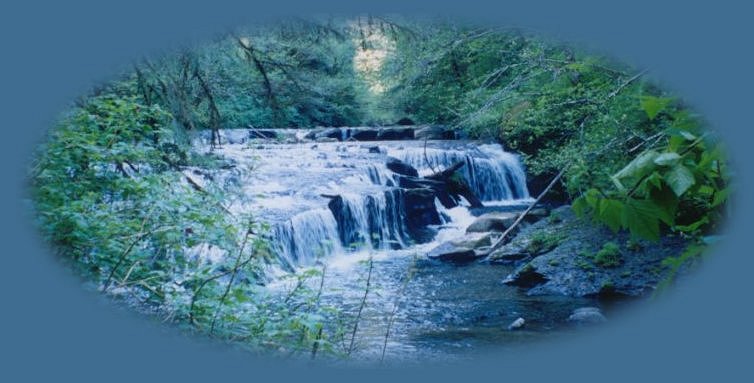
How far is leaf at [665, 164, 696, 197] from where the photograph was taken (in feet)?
4.55

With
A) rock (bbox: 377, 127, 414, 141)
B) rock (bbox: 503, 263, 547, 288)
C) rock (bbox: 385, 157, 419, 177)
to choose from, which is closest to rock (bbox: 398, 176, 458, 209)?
rock (bbox: 385, 157, 419, 177)

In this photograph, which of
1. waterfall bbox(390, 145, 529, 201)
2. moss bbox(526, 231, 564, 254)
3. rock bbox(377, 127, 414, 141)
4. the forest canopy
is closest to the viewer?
the forest canopy

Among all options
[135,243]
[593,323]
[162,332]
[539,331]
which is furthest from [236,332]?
[593,323]

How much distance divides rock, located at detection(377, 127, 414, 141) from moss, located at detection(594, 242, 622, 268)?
1265 centimetres

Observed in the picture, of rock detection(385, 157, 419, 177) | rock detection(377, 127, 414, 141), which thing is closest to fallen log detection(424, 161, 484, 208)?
rock detection(385, 157, 419, 177)

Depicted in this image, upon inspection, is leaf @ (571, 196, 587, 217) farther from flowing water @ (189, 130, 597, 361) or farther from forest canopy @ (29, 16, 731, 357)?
flowing water @ (189, 130, 597, 361)

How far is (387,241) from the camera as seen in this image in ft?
24.3

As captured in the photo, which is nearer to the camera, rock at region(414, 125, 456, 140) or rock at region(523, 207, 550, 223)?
rock at region(523, 207, 550, 223)

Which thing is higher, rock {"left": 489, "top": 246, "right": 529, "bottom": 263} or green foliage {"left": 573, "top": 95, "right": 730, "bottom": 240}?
green foliage {"left": 573, "top": 95, "right": 730, "bottom": 240}

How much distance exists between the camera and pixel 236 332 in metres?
3.74

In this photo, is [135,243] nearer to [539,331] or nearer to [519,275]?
[539,331]

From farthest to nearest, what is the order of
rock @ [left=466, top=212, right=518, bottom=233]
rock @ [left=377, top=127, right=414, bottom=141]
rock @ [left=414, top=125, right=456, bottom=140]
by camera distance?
rock @ [left=377, top=127, right=414, bottom=141]
rock @ [left=414, top=125, right=456, bottom=140]
rock @ [left=466, top=212, right=518, bottom=233]

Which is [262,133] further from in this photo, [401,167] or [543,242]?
[543,242]

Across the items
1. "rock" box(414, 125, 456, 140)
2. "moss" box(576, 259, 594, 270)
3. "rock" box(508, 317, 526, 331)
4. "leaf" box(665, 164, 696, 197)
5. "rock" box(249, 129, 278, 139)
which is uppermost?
"rock" box(414, 125, 456, 140)
